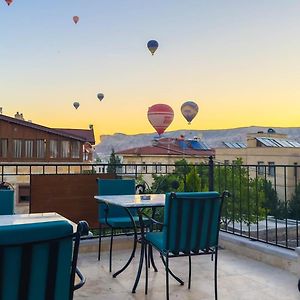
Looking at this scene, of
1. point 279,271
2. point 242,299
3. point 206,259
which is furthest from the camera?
point 206,259

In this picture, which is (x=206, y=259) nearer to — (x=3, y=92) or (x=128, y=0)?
(x=128, y=0)

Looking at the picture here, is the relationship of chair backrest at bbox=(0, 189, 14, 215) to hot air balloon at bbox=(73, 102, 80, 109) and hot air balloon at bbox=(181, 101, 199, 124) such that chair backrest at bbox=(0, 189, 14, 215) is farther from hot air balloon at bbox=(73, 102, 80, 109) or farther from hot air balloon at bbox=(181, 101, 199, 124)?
hot air balloon at bbox=(73, 102, 80, 109)

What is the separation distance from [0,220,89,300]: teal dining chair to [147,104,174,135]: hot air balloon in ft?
40.8

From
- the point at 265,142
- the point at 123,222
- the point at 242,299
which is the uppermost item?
the point at 265,142

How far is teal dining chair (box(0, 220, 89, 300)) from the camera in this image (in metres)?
1.16

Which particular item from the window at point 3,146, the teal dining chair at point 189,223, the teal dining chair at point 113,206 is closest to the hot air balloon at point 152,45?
the window at point 3,146

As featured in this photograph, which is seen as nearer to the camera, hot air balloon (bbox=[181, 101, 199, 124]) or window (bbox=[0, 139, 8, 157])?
hot air balloon (bbox=[181, 101, 199, 124])

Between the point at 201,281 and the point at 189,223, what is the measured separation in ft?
2.77

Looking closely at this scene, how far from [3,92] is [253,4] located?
13.2 meters

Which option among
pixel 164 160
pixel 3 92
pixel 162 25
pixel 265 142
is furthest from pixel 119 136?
pixel 162 25

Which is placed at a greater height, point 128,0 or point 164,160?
point 128,0

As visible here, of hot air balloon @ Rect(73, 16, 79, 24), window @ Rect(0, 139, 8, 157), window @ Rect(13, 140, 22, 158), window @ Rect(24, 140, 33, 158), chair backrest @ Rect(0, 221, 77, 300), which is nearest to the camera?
chair backrest @ Rect(0, 221, 77, 300)

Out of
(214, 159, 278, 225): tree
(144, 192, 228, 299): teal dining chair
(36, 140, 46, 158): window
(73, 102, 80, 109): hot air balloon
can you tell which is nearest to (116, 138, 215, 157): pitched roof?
(73, 102, 80, 109): hot air balloon

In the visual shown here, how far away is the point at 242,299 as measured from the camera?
8.76 ft
